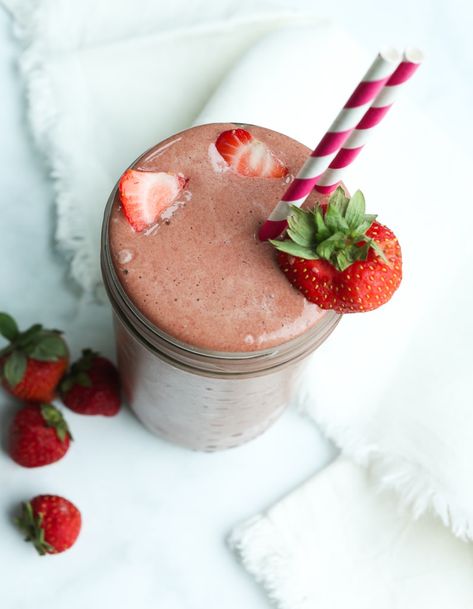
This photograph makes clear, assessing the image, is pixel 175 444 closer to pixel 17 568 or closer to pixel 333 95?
pixel 17 568

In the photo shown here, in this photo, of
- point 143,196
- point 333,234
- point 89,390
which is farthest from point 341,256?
point 89,390

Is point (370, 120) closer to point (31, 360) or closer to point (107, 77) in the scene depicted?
point (31, 360)

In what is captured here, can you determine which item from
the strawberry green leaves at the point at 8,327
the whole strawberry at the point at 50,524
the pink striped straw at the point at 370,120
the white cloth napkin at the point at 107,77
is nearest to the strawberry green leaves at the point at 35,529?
the whole strawberry at the point at 50,524

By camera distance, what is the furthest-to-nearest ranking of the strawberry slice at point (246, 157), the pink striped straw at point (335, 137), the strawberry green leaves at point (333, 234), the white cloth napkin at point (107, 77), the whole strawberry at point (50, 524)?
1. the white cloth napkin at point (107, 77)
2. the whole strawberry at point (50, 524)
3. the strawberry slice at point (246, 157)
4. the strawberry green leaves at point (333, 234)
5. the pink striped straw at point (335, 137)

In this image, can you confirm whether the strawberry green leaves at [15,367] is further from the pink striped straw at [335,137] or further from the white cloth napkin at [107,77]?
the pink striped straw at [335,137]

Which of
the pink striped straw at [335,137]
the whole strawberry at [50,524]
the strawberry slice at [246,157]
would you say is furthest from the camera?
the whole strawberry at [50,524]

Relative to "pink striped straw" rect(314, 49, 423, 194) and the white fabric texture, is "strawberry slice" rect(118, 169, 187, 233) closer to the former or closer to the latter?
"pink striped straw" rect(314, 49, 423, 194)
